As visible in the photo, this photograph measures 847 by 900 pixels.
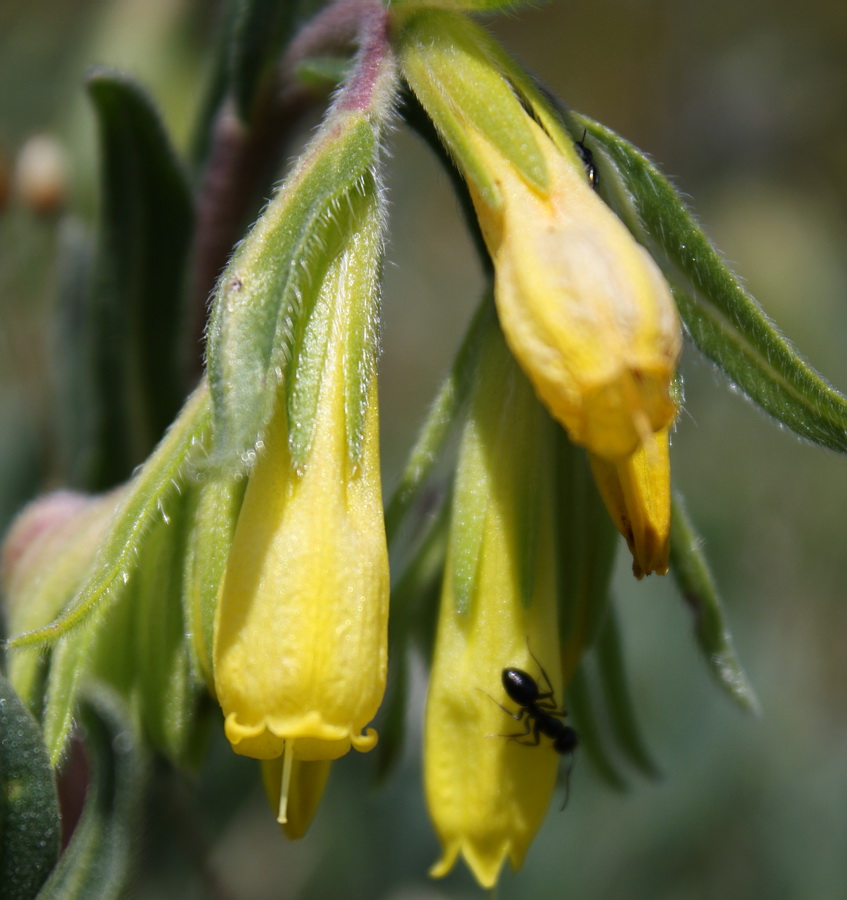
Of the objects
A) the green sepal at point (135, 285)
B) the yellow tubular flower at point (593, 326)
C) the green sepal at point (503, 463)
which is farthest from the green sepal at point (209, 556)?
the green sepal at point (135, 285)

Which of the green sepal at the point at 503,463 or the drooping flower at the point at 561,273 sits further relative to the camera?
the green sepal at the point at 503,463

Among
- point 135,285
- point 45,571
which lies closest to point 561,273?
point 45,571

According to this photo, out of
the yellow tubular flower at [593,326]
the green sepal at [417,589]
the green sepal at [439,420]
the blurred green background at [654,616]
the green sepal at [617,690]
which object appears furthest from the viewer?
the blurred green background at [654,616]

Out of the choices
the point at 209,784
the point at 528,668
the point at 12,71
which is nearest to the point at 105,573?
the point at 528,668

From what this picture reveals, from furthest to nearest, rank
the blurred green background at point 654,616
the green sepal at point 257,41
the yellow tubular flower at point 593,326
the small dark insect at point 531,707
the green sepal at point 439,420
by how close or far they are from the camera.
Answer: the blurred green background at point 654,616 < the green sepal at point 257,41 < the green sepal at point 439,420 < the small dark insect at point 531,707 < the yellow tubular flower at point 593,326

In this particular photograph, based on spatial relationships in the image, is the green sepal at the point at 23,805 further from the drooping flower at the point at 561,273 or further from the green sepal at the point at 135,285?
the green sepal at the point at 135,285

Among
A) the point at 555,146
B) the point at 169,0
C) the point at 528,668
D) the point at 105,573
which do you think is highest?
the point at 555,146

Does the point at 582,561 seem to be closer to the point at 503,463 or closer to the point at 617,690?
the point at 503,463

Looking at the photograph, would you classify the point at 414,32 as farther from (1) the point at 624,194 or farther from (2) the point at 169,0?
(2) the point at 169,0
